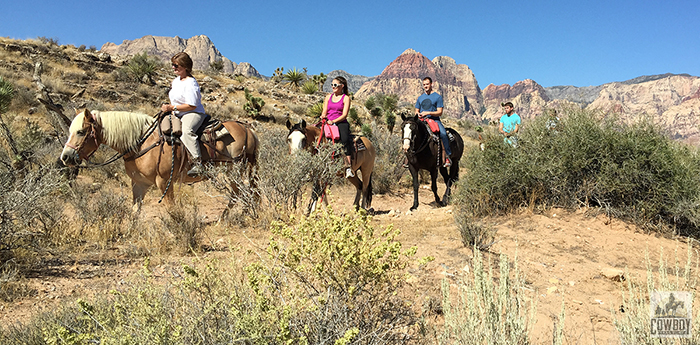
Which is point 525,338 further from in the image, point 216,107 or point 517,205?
point 216,107

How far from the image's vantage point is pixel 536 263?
4559mm

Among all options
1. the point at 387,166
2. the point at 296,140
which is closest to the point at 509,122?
the point at 387,166

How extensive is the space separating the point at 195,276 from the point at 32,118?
14.4 metres

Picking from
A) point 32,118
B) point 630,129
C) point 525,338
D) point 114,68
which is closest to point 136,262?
point 525,338

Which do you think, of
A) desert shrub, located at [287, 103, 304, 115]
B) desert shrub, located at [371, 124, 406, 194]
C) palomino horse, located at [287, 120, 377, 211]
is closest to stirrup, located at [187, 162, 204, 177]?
palomino horse, located at [287, 120, 377, 211]

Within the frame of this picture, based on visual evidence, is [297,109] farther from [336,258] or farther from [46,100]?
[336,258]

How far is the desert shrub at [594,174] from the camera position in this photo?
5.91m

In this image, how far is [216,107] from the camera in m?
19.3

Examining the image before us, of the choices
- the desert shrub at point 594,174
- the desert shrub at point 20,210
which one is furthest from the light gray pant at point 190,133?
the desert shrub at point 594,174

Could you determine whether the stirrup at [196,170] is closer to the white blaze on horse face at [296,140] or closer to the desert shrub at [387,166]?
the white blaze on horse face at [296,140]

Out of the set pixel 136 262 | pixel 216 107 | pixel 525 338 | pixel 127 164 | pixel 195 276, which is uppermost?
pixel 216 107

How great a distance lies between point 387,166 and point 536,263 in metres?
7.32

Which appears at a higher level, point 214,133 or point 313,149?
point 214,133

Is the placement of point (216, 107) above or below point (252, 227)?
above
